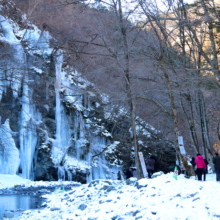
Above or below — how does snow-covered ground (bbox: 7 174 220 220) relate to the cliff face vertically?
below

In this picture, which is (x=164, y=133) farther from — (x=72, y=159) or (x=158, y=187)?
(x=158, y=187)

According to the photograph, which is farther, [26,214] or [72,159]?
[72,159]

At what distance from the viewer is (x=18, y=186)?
590 inches

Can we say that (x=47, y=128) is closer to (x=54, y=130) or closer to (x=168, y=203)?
(x=54, y=130)

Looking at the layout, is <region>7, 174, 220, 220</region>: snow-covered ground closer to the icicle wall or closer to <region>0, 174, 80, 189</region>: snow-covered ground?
<region>0, 174, 80, 189</region>: snow-covered ground

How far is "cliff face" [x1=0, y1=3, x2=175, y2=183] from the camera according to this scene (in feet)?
56.2

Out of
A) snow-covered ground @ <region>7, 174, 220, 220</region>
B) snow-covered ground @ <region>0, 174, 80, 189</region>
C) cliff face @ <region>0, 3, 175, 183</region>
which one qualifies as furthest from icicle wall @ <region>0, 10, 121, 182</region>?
snow-covered ground @ <region>7, 174, 220, 220</region>

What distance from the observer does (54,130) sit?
64.7ft

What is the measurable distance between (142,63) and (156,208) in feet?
19.1

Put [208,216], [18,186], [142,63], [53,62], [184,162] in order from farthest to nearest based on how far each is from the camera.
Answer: [53,62] → [18,186] → [142,63] → [184,162] → [208,216]

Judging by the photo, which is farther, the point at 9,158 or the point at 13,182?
the point at 9,158

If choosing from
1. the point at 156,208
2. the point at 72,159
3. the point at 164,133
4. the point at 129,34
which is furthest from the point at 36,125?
the point at 156,208

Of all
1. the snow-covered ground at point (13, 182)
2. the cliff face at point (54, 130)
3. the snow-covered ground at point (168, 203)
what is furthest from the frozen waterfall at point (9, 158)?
the snow-covered ground at point (168, 203)

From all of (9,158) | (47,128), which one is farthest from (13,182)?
(47,128)
